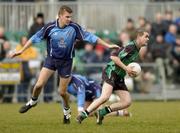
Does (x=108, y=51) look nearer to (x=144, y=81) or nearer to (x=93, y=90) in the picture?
(x=144, y=81)

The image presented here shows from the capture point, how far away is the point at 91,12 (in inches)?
1137

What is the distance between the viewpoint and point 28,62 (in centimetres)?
2555

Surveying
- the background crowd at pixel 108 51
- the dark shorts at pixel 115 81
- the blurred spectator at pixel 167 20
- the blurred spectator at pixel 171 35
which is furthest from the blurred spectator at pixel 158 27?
the dark shorts at pixel 115 81

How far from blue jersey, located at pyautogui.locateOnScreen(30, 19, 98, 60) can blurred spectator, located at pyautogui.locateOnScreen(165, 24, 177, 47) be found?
39.6 ft

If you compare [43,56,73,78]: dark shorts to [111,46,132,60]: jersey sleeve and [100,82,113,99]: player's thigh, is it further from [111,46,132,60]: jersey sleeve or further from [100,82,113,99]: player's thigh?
[111,46,132,60]: jersey sleeve

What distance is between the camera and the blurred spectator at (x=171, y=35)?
26.9 meters

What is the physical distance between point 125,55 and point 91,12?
14.4 metres

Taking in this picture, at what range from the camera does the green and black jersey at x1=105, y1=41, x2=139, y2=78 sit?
14.6 metres

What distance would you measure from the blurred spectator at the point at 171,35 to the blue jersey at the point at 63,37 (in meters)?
12.1

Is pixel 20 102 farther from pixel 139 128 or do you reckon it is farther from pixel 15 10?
pixel 139 128

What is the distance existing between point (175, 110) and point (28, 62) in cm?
726

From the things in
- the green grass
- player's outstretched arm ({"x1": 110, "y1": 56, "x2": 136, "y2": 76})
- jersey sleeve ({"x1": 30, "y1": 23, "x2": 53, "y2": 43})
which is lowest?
the green grass

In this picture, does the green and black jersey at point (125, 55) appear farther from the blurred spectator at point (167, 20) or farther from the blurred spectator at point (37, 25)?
the blurred spectator at point (167, 20)

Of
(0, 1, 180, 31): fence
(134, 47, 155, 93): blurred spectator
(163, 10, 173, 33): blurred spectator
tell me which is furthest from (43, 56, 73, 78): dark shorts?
(0, 1, 180, 31): fence
